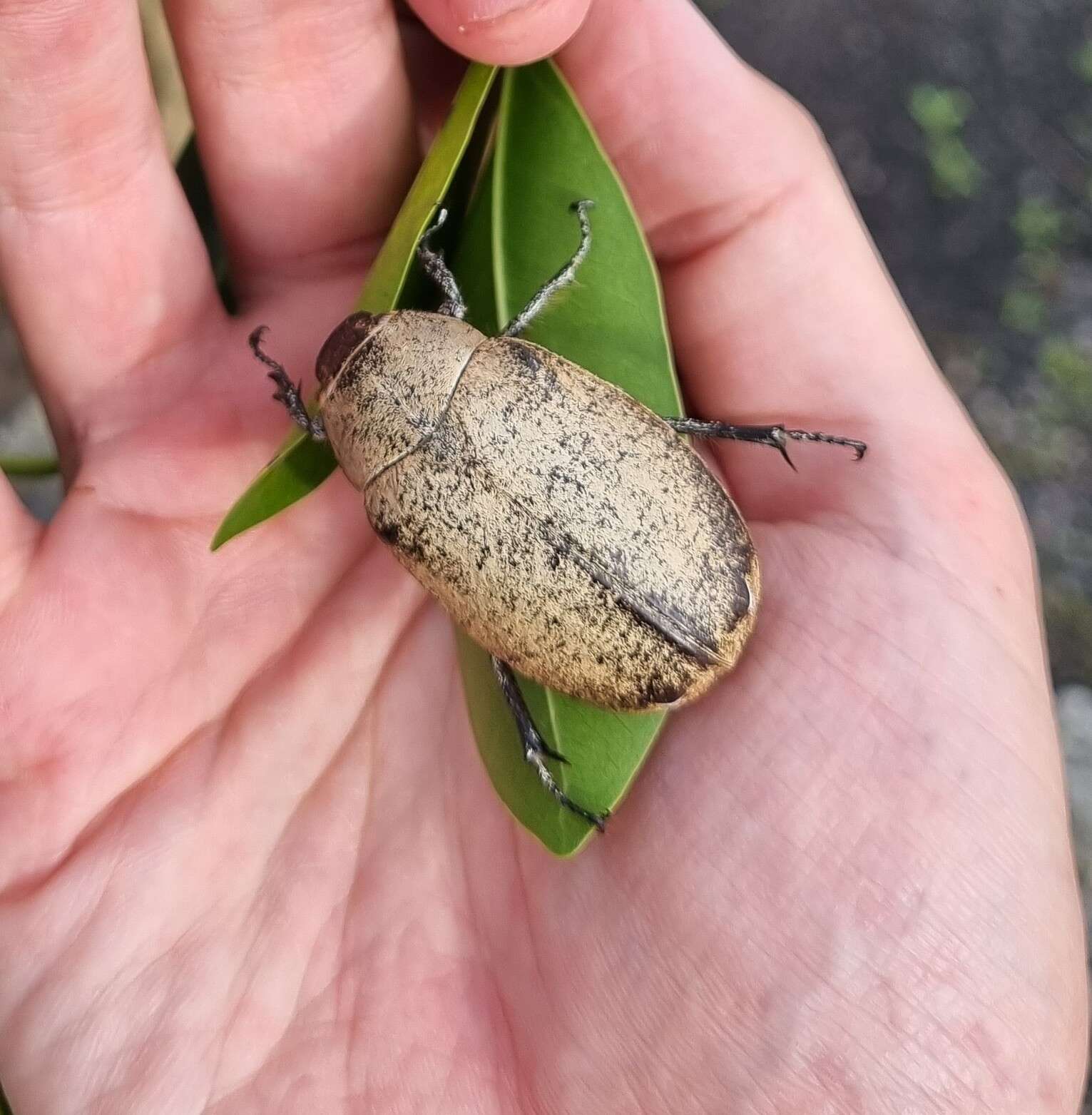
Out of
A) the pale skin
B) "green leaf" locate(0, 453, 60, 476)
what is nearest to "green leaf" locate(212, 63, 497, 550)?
the pale skin

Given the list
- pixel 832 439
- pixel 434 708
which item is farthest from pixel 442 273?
pixel 434 708

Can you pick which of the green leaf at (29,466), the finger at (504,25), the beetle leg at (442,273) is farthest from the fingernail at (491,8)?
the green leaf at (29,466)

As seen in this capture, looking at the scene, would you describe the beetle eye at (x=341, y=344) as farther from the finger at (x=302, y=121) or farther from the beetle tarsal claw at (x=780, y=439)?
the beetle tarsal claw at (x=780, y=439)

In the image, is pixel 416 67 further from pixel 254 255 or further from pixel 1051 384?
pixel 1051 384

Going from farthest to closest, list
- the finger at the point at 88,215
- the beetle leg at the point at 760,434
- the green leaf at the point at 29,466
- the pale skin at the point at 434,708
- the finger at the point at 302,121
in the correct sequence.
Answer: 1. the green leaf at the point at 29,466
2. the finger at the point at 302,121
3. the finger at the point at 88,215
4. the beetle leg at the point at 760,434
5. the pale skin at the point at 434,708

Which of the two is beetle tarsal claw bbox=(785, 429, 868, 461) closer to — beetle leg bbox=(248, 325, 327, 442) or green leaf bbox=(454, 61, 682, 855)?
green leaf bbox=(454, 61, 682, 855)
